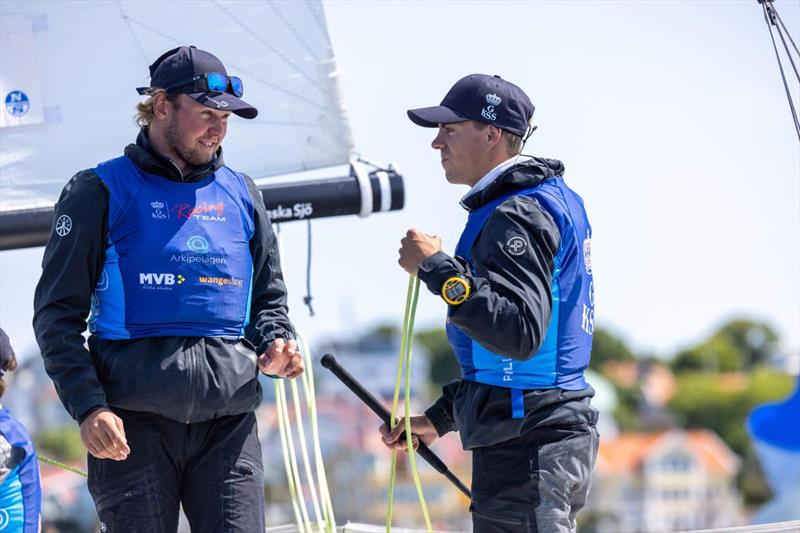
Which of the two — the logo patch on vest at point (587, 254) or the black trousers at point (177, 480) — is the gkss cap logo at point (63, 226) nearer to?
the black trousers at point (177, 480)

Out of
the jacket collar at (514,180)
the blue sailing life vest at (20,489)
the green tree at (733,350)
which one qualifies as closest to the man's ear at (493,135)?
the jacket collar at (514,180)

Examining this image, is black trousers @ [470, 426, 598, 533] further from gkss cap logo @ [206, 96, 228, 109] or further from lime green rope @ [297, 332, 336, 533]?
lime green rope @ [297, 332, 336, 533]

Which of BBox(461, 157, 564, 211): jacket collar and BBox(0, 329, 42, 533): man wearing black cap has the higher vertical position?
BBox(461, 157, 564, 211): jacket collar

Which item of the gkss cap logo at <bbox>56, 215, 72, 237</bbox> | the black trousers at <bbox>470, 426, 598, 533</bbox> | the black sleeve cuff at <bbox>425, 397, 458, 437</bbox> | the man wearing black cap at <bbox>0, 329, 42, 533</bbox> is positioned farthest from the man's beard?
the man wearing black cap at <bbox>0, 329, 42, 533</bbox>

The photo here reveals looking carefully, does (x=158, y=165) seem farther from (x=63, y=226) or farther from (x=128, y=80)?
(x=128, y=80)

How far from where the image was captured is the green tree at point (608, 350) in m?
96.8

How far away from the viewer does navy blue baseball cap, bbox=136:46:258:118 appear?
11.5 feet

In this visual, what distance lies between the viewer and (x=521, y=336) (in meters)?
3.20

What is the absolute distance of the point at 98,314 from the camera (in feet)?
11.2

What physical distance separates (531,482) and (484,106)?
936 millimetres

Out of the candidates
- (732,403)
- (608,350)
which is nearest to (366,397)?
(732,403)

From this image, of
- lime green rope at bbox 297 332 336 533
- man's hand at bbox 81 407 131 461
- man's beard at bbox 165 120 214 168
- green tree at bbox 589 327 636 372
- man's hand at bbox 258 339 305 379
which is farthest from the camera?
green tree at bbox 589 327 636 372

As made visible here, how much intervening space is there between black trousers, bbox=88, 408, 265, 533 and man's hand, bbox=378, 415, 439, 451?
0.51 metres

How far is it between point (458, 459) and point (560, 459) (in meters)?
71.8
